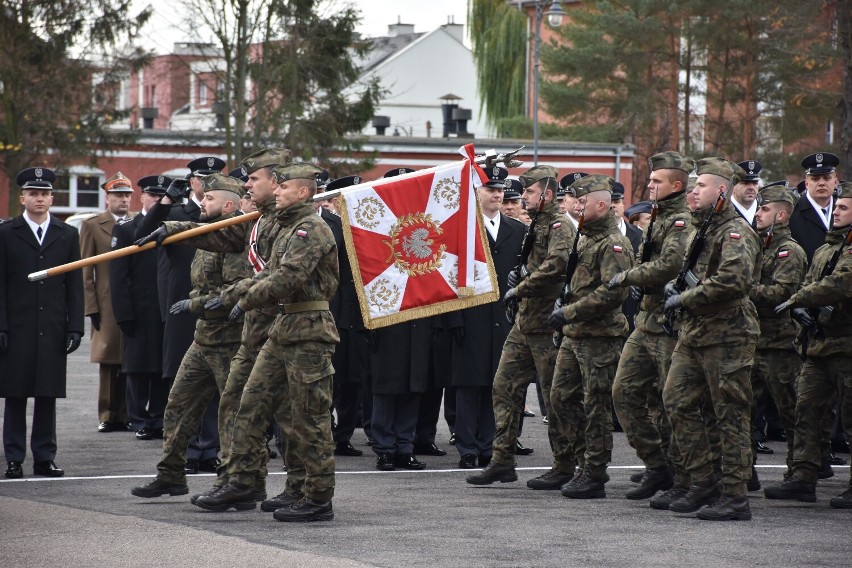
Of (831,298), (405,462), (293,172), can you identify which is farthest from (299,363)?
(831,298)

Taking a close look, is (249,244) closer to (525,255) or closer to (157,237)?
(157,237)

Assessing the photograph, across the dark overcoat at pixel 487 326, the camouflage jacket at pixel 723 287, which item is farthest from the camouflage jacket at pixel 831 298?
the dark overcoat at pixel 487 326

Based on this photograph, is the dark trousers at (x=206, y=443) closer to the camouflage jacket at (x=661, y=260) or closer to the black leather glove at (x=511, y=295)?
the black leather glove at (x=511, y=295)

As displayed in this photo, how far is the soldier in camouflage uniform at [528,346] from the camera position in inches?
420

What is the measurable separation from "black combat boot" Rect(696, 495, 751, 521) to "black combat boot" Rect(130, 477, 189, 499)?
3446 mm

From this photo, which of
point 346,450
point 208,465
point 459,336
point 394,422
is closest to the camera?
point 208,465

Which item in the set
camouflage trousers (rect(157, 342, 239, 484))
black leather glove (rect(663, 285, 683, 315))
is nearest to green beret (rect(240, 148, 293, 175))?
camouflage trousers (rect(157, 342, 239, 484))

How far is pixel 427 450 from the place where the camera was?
12875 millimetres

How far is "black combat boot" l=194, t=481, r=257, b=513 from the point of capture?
30.1ft

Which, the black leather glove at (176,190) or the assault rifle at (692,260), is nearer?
the assault rifle at (692,260)

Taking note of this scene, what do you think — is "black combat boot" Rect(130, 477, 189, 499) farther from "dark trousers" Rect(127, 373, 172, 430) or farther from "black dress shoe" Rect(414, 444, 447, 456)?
"dark trousers" Rect(127, 373, 172, 430)

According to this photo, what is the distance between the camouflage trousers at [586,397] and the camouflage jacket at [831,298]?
1.34 m

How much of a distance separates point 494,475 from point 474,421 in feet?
4.34

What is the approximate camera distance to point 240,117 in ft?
120
